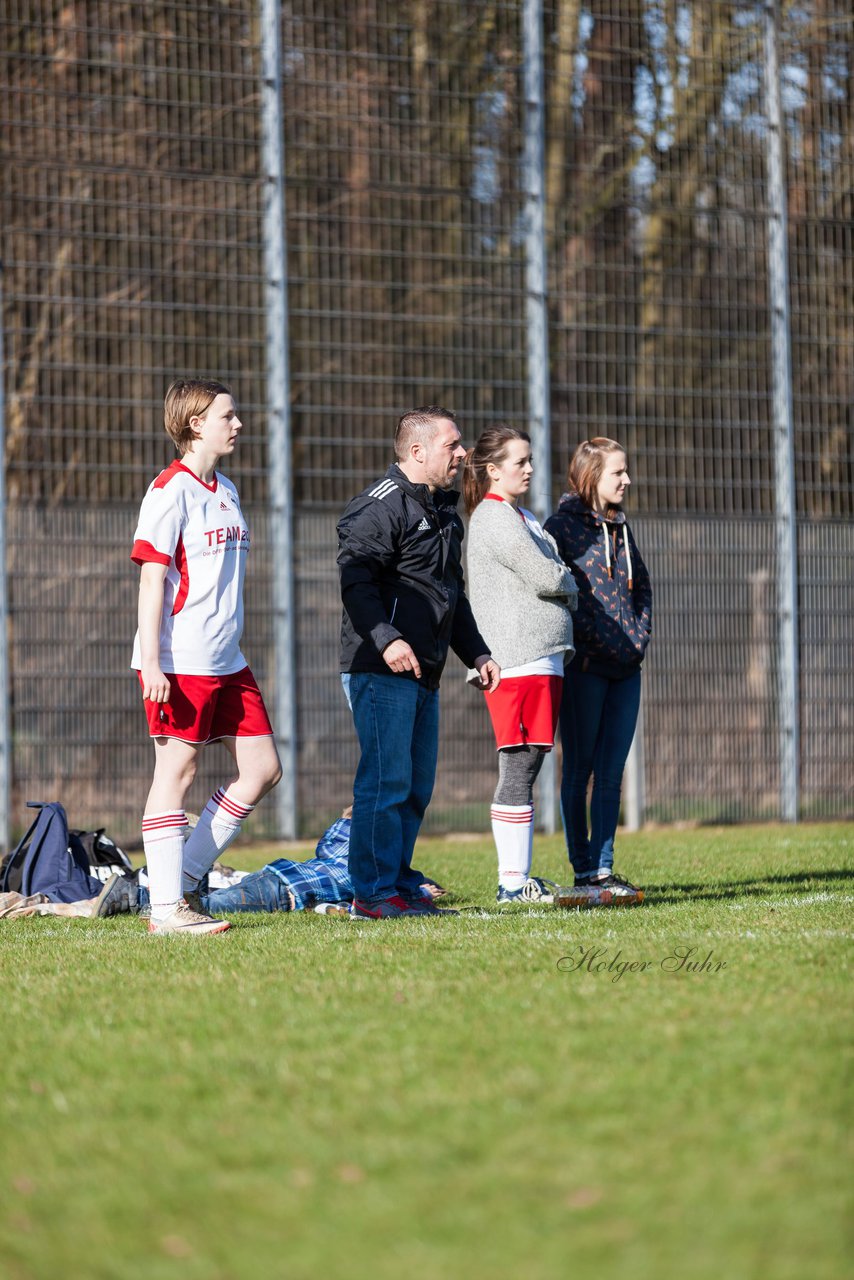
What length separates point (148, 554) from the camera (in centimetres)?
611

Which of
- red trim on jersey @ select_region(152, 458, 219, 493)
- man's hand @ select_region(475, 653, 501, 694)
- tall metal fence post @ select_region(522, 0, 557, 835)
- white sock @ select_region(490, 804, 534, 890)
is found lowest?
white sock @ select_region(490, 804, 534, 890)

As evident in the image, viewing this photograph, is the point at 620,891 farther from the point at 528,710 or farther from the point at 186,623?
the point at 186,623

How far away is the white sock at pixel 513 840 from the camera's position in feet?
23.4

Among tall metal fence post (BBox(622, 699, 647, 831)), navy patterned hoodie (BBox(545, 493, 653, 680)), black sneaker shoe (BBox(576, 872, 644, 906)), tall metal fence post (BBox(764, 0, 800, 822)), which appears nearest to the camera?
black sneaker shoe (BBox(576, 872, 644, 906))

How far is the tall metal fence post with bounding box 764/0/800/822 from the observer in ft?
46.1

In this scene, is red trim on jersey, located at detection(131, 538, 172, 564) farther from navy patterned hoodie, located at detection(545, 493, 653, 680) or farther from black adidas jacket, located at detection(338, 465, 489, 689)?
navy patterned hoodie, located at detection(545, 493, 653, 680)

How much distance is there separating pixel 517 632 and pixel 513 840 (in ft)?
2.80

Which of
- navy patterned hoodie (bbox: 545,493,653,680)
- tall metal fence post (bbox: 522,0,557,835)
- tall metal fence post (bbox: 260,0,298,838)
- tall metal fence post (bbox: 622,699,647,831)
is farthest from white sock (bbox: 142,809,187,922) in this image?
tall metal fence post (bbox: 622,699,647,831)

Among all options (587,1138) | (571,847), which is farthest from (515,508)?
(587,1138)

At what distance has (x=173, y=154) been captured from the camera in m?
12.7

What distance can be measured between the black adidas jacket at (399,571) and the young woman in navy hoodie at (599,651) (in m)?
0.79

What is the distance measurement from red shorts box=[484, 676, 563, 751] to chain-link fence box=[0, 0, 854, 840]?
5.70 meters

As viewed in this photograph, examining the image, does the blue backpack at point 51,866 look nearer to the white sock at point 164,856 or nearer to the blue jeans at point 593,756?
the white sock at point 164,856

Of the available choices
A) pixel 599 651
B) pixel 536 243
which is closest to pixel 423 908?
pixel 599 651
